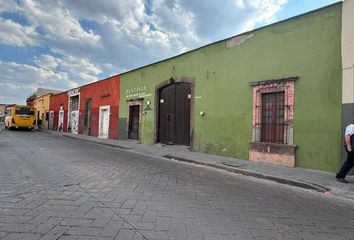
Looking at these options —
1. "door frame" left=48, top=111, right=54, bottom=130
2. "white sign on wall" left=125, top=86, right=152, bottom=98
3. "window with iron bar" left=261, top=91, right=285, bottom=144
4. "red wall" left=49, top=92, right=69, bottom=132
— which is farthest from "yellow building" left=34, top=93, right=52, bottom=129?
"window with iron bar" left=261, top=91, right=285, bottom=144

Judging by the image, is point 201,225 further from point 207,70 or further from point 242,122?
point 207,70

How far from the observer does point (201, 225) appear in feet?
14.1

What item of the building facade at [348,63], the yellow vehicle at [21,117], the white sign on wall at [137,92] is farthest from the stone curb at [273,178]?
the yellow vehicle at [21,117]

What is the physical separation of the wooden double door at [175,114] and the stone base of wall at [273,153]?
459cm

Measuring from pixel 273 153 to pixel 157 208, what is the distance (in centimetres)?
708

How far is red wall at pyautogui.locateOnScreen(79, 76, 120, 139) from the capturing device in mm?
23141

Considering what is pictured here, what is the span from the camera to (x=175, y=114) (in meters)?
16.5

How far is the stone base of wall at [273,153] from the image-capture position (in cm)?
1041

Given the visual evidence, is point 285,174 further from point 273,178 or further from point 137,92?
point 137,92

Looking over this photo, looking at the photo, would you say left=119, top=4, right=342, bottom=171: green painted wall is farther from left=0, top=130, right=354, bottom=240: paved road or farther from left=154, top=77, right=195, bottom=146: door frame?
left=0, top=130, right=354, bottom=240: paved road

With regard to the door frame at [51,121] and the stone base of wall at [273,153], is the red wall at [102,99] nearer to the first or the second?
the door frame at [51,121]

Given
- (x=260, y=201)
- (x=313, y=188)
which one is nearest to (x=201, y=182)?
(x=260, y=201)

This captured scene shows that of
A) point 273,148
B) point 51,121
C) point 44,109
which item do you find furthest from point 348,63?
point 44,109

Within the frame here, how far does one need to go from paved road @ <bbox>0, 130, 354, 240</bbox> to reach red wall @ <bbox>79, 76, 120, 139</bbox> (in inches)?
590
